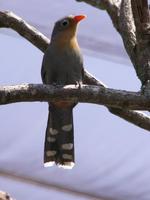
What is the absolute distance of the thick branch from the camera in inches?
62.1

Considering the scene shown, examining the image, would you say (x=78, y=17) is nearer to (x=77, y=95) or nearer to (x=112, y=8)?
(x=112, y=8)

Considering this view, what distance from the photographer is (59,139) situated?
2.10m

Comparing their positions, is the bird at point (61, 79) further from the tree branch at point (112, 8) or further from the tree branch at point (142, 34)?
the tree branch at point (142, 34)

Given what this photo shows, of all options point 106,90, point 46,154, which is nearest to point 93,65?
point 46,154

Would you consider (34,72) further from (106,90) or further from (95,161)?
(106,90)

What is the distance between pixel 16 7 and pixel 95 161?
0.87 metres

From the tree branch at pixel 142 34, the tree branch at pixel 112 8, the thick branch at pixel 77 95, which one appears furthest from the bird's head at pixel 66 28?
the thick branch at pixel 77 95

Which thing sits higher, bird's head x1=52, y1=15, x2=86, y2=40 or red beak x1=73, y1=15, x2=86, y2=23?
Answer: red beak x1=73, y1=15, x2=86, y2=23

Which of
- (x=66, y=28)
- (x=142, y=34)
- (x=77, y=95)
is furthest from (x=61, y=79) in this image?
(x=77, y=95)

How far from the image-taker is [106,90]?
163 centimetres

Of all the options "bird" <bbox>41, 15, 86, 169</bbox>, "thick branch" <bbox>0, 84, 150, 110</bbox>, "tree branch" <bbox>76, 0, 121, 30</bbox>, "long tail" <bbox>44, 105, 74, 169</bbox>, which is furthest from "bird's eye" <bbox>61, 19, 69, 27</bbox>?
"thick branch" <bbox>0, 84, 150, 110</bbox>

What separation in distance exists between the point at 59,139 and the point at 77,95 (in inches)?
20.0

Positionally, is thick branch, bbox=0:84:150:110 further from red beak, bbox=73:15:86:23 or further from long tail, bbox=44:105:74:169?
red beak, bbox=73:15:86:23

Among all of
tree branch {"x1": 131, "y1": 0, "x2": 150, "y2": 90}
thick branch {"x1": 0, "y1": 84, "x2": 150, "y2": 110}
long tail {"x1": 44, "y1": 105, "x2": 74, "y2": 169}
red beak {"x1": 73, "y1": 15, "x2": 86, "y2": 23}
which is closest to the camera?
thick branch {"x1": 0, "y1": 84, "x2": 150, "y2": 110}
